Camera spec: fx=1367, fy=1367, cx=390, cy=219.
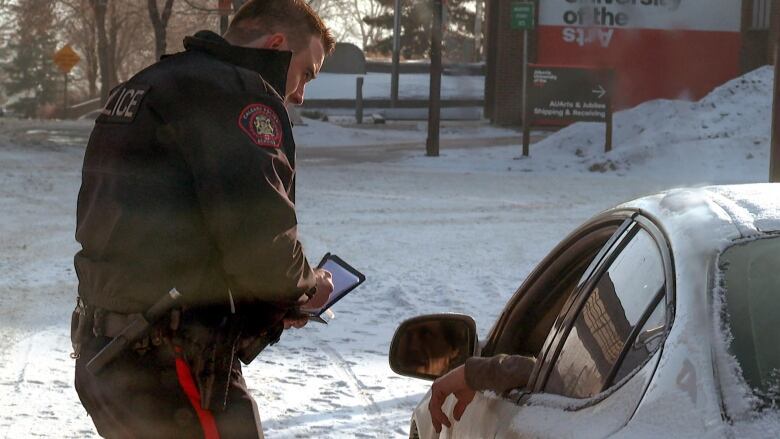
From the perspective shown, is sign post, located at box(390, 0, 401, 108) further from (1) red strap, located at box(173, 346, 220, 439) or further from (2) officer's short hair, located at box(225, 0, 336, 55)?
(1) red strap, located at box(173, 346, 220, 439)

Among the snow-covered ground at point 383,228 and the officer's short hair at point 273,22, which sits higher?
the officer's short hair at point 273,22

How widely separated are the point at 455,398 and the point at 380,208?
1230 cm

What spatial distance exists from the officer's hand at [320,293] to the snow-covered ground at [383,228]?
8.48 ft

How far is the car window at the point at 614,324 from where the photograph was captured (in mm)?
2402

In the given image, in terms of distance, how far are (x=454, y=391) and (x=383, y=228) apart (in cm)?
1051

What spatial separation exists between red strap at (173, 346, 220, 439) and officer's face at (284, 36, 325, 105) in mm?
747

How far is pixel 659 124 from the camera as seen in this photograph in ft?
83.3

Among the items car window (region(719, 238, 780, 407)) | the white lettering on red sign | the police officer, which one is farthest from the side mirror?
the white lettering on red sign

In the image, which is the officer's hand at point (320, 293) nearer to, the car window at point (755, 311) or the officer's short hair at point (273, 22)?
the officer's short hair at point (273, 22)

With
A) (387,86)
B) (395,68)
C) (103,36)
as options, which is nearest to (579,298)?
(395,68)

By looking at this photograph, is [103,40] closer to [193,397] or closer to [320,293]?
[320,293]

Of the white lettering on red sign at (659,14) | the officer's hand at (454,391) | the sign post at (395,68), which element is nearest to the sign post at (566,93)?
the white lettering on red sign at (659,14)

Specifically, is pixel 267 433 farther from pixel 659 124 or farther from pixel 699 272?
Answer: pixel 659 124

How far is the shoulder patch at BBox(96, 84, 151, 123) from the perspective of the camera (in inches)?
122
